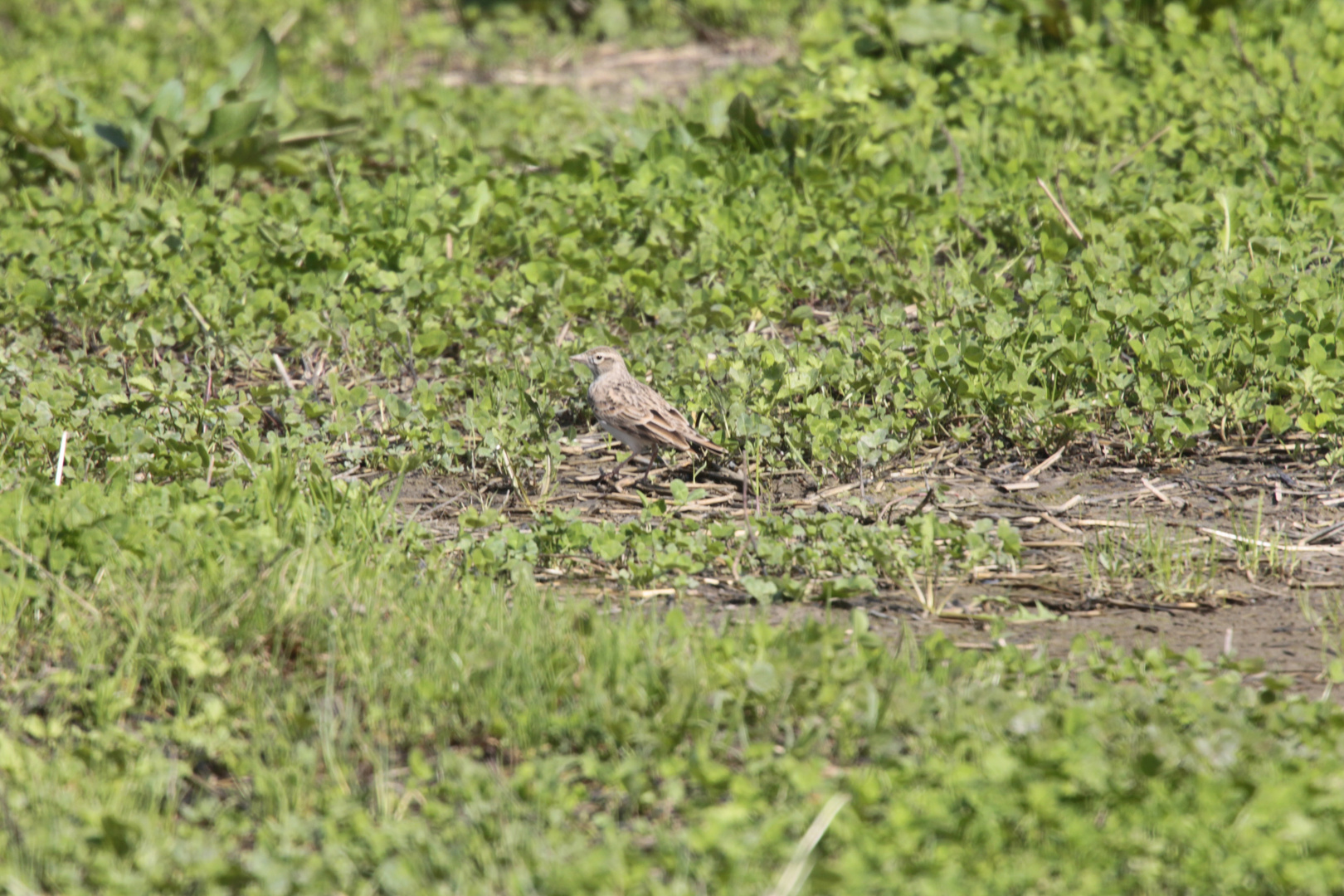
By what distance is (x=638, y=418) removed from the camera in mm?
6430

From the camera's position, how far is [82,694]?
4.39 meters

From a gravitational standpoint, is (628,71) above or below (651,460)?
above

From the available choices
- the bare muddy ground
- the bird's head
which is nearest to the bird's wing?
the bare muddy ground

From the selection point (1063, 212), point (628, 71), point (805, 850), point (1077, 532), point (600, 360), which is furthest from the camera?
point (628, 71)

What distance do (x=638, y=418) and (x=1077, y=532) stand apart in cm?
191

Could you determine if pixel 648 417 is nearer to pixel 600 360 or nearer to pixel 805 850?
pixel 600 360

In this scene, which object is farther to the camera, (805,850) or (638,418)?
(638,418)

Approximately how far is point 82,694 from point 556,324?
3946 millimetres

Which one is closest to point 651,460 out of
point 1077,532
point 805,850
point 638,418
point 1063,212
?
point 638,418

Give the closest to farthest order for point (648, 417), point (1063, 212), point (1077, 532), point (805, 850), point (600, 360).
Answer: point (805, 850)
point (1077, 532)
point (648, 417)
point (600, 360)
point (1063, 212)

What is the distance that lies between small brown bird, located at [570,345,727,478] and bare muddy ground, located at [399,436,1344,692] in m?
0.17

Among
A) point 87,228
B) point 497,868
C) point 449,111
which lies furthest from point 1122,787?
point 449,111

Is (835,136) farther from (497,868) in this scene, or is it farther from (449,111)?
(497,868)

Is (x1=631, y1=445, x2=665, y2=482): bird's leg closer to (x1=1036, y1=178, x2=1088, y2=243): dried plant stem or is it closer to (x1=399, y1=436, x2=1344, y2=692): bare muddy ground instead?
(x1=399, y1=436, x2=1344, y2=692): bare muddy ground
